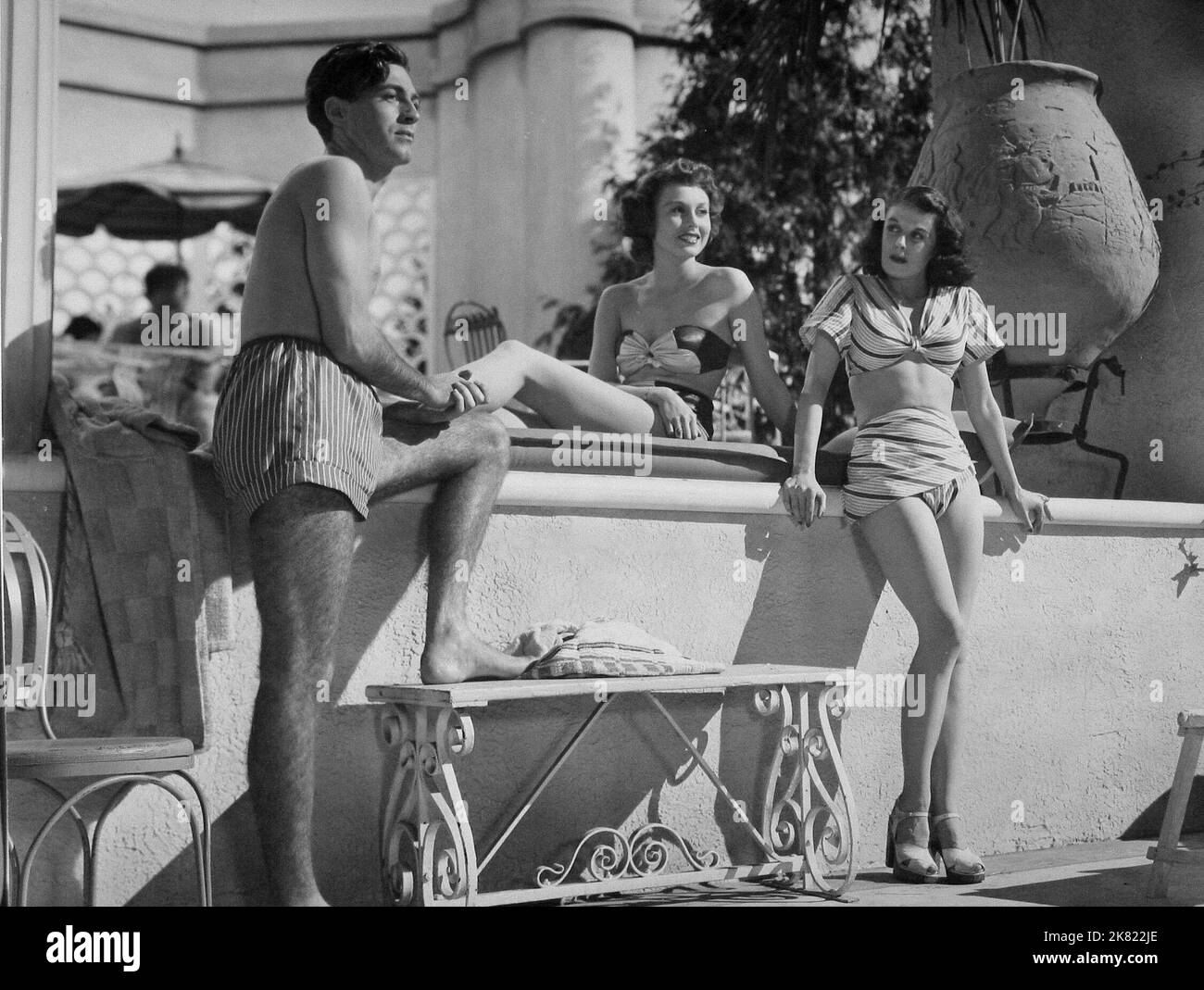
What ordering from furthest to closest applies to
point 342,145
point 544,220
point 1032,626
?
point 544,220
point 1032,626
point 342,145

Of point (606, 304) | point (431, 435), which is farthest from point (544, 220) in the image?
point (431, 435)

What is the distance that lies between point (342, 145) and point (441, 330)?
6880 millimetres

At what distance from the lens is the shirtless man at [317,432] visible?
2.37m

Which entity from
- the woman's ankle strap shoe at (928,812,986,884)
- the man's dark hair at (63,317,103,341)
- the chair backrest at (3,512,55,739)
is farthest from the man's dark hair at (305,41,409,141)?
the man's dark hair at (63,317,103,341)

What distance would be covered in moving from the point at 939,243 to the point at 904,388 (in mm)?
347

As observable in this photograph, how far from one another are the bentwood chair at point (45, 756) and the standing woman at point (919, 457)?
1478 millimetres

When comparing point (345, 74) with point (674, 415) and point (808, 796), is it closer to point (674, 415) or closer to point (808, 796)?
point (674, 415)

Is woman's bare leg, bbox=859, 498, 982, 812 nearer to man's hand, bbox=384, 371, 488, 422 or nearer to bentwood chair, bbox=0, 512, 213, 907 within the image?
man's hand, bbox=384, 371, 488, 422

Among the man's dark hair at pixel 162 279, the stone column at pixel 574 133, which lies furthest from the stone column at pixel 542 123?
the man's dark hair at pixel 162 279

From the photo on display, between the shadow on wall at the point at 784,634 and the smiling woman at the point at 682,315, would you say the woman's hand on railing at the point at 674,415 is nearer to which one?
the smiling woman at the point at 682,315

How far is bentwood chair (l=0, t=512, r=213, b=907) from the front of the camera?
207 cm

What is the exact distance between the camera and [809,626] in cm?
323

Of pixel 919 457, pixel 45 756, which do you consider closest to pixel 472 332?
pixel 919 457
